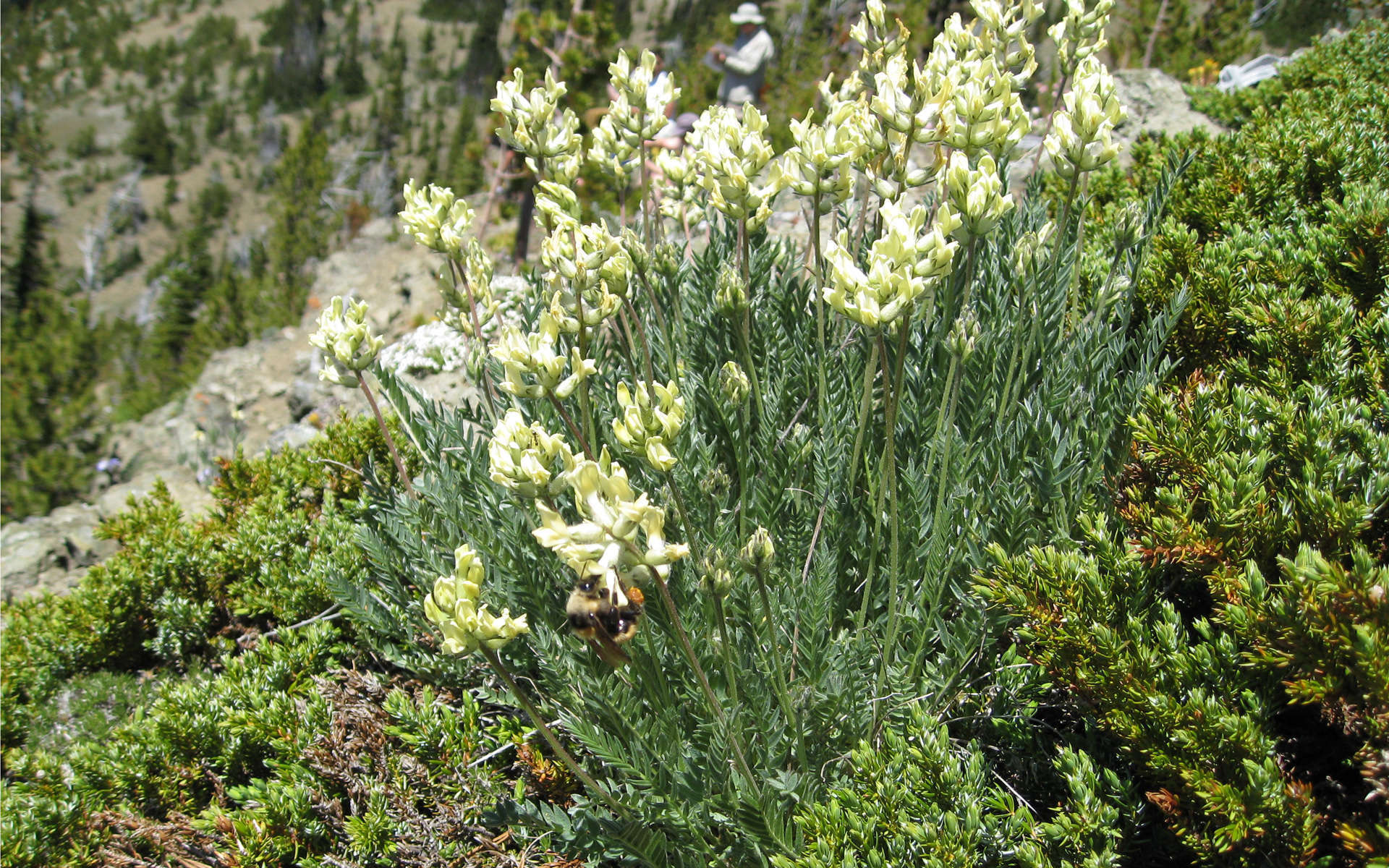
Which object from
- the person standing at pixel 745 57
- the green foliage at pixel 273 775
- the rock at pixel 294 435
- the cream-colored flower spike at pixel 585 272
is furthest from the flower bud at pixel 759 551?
the person standing at pixel 745 57

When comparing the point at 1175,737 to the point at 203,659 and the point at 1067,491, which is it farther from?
the point at 203,659

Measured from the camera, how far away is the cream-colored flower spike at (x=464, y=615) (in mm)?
1423

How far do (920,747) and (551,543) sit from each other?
3.14 ft

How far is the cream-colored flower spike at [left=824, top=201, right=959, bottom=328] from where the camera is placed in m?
1.57

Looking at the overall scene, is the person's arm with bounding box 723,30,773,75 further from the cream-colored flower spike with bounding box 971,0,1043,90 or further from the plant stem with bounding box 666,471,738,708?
the plant stem with bounding box 666,471,738,708

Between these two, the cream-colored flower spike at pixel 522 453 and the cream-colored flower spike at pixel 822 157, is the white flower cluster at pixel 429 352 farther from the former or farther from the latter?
the cream-colored flower spike at pixel 522 453

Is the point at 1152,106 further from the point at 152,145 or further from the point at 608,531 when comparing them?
the point at 152,145

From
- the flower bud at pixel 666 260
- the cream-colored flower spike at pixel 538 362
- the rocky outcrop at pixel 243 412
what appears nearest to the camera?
the cream-colored flower spike at pixel 538 362

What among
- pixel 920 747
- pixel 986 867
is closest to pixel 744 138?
pixel 920 747

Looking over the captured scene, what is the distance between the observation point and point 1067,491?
2.28 m

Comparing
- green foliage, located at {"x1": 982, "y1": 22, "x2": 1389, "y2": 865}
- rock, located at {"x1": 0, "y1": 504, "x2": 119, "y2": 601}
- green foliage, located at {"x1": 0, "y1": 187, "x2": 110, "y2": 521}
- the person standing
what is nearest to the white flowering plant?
green foliage, located at {"x1": 982, "y1": 22, "x2": 1389, "y2": 865}

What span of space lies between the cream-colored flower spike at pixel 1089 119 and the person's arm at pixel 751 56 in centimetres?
785

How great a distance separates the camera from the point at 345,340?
2.19 m

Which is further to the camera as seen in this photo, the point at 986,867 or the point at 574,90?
the point at 574,90
